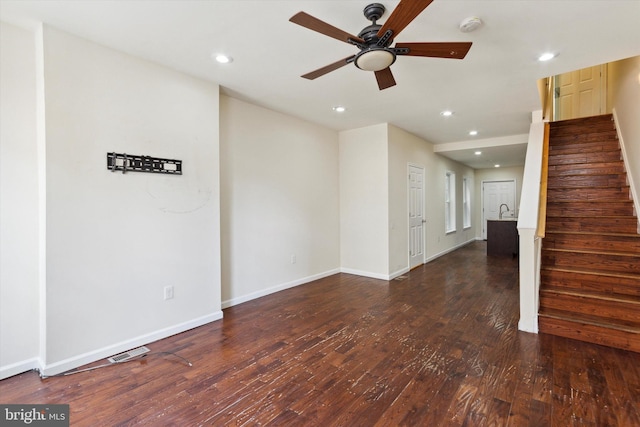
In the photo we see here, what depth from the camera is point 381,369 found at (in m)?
2.31

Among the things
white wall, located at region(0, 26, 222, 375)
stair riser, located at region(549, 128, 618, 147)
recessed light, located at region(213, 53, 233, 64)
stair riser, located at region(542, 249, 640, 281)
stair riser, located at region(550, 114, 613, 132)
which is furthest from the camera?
stair riser, located at region(550, 114, 613, 132)

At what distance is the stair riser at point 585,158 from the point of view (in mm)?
4352

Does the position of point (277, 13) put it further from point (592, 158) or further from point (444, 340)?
point (592, 158)

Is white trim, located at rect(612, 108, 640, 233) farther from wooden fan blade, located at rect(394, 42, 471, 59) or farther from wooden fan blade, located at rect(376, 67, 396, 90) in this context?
wooden fan blade, located at rect(376, 67, 396, 90)

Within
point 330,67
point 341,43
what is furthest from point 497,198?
point 330,67

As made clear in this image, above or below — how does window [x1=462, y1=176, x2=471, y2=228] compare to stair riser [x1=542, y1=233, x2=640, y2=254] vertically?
above

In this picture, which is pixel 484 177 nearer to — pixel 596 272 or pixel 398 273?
pixel 398 273

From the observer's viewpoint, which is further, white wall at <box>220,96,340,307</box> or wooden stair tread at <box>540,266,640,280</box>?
white wall at <box>220,96,340,307</box>

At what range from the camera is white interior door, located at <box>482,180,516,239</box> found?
355 inches

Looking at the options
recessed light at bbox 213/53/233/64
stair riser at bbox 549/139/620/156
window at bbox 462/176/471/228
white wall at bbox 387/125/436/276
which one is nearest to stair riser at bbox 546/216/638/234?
stair riser at bbox 549/139/620/156

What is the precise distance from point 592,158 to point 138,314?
249 inches

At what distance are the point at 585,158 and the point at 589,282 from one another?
242 cm

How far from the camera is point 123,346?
260 cm

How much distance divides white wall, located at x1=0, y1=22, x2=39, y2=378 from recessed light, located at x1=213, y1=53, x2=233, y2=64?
4.54 feet
